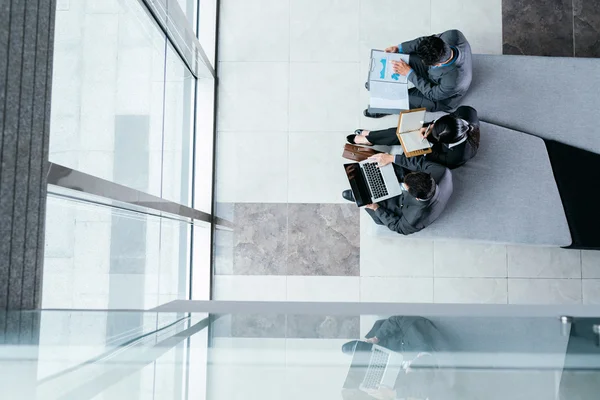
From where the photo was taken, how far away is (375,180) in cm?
329

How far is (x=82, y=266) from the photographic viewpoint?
164cm

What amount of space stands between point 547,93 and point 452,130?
0.94 m

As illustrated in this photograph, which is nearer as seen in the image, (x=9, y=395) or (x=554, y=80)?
(x=9, y=395)

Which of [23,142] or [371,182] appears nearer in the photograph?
[23,142]

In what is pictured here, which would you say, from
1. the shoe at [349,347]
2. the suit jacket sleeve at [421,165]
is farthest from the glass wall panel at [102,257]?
the suit jacket sleeve at [421,165]

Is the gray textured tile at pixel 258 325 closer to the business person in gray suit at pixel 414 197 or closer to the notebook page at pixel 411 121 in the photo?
the business person in gray suit at pixel 414 197

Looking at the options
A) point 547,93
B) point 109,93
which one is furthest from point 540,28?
point 109,93

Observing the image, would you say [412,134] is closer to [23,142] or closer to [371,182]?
[371,182]

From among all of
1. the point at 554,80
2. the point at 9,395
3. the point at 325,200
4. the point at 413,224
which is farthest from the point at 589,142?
the point at 9,395

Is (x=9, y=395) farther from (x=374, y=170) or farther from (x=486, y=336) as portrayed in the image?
(x=374, y=170)

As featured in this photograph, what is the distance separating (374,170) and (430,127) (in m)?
0.53

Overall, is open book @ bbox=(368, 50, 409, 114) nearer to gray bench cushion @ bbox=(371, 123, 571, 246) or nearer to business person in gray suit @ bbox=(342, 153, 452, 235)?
business person in gray suit @ bbox=(342, 153, 452, 235)

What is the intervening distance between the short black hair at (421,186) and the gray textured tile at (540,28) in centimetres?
179

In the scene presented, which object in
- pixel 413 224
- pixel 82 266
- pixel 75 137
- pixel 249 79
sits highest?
pixel 249 79
